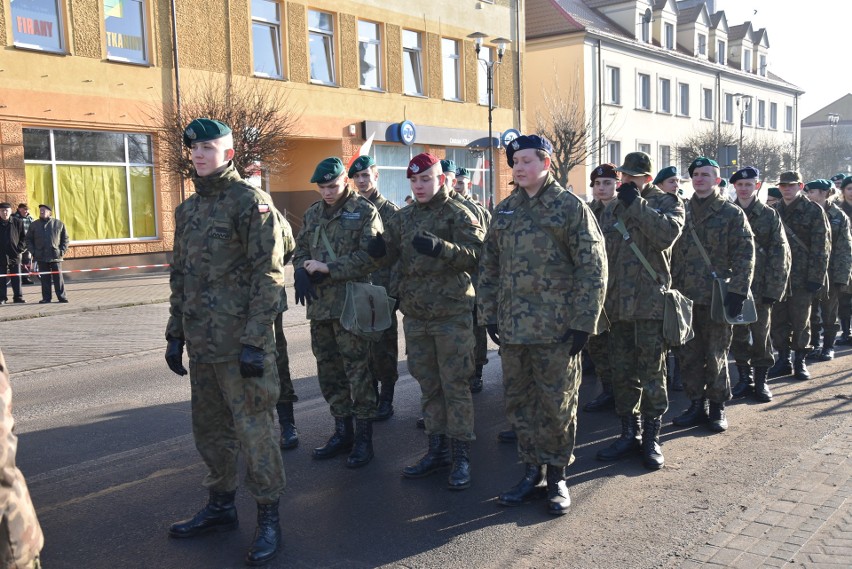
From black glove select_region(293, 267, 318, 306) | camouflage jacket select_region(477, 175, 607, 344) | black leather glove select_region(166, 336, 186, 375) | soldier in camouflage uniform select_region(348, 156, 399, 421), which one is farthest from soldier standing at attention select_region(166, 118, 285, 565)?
soldier in camouflage uniform select_region(348, 156, 399, 421)

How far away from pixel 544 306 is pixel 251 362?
5.58ft

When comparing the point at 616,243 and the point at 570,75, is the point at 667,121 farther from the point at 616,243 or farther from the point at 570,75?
the point at 616,243

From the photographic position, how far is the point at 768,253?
7.54 metres

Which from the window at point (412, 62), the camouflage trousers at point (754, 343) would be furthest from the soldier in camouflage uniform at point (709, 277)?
the window at point (412, 62)

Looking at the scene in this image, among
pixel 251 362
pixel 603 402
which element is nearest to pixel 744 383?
pixel 603 402

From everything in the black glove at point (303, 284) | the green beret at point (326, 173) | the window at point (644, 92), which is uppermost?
the window at point (644, 92)

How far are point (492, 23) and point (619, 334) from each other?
25529mm

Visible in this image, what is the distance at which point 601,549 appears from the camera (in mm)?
4152

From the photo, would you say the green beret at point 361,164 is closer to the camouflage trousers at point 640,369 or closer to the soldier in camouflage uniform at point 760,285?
the camouflage trousers at point 640,369

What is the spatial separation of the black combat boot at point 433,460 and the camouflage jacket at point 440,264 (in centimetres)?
84

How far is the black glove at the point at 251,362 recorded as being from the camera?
401 cm

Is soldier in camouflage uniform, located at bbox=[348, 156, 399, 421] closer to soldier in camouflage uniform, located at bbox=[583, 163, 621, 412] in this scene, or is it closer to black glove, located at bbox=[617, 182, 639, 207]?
soldier in camouflage uniform, located at bbox=[583, 163, 621, 412]

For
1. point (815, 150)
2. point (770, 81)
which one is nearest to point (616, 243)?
point (770, 81)

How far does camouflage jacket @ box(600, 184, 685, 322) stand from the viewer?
559 centimetres
